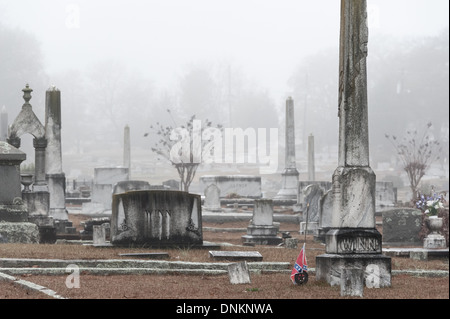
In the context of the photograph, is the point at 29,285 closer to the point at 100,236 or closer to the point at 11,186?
the point at 100,236

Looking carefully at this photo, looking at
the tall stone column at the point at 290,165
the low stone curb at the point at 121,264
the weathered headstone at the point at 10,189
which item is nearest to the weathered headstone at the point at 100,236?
the weathered headstone at the point at 10,189

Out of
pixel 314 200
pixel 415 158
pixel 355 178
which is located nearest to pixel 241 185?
pixel 314 200

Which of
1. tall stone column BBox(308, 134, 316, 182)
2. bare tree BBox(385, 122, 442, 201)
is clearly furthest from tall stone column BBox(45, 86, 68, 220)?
tall stone column BBox(308, 134, 316, 182)

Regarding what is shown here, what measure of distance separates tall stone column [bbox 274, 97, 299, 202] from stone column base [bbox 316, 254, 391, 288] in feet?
86.3

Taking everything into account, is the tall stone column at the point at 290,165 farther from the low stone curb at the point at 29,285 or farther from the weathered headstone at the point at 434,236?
the low stone curb at the point at 29,285

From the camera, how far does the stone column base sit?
1042 centimetres

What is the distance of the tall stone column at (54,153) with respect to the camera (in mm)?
22719

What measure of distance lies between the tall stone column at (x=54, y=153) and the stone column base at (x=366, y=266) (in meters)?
13.4

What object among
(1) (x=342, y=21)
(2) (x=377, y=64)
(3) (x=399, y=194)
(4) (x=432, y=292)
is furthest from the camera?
(2) (x=377, y=64)

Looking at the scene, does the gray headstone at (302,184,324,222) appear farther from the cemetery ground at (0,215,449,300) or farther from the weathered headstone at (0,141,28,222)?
the cemetery ground at (0,215,449,300)

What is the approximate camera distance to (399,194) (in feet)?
→ 179
